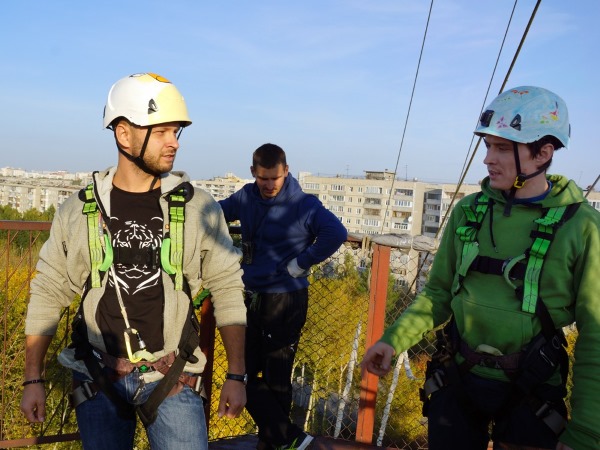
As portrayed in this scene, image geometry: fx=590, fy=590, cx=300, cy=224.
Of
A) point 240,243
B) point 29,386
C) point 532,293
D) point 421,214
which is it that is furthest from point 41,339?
point 421,214

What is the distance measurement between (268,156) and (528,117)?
2.18 meters

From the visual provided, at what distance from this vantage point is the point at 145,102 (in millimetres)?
2725

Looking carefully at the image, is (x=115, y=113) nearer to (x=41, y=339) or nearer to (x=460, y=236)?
(x=41, y=339)

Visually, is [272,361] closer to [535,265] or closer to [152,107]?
[152,107]

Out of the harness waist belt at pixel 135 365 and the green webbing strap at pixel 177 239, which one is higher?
the green webbing strap at pixel 177 239

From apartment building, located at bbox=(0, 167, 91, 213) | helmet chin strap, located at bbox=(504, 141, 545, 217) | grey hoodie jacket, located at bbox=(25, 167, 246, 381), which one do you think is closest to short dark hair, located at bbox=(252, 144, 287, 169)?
grey hoodie jacket, located at bbox=(25, 167, 246, 381)

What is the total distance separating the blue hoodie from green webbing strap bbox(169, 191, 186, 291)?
145 centimetres

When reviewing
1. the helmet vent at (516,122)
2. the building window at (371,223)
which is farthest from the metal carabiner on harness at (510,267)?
the building window at (371,223)

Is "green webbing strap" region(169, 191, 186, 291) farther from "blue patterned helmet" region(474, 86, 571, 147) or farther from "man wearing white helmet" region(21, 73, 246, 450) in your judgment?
"blue patterned helmet" region(474, 86, 571, 147)

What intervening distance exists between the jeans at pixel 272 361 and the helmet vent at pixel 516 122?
7.07 feet

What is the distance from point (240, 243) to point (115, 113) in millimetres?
1721

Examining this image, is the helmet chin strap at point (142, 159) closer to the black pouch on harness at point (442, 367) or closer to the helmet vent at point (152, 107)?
the helmet vent at point (152, 107)

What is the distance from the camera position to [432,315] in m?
2.71

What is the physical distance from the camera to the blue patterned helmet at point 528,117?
2422 millimetres
